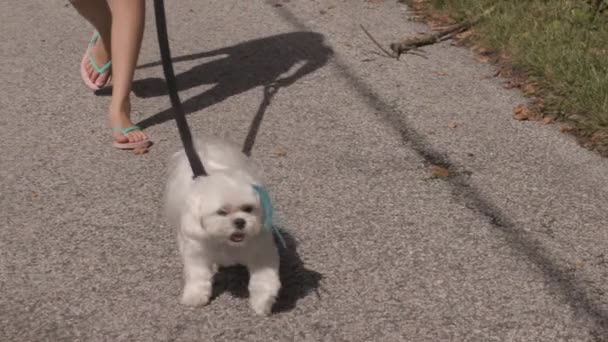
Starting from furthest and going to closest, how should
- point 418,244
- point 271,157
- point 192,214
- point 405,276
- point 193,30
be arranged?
point 193,30 < point 271,157 < point 418,244 < point 405,276 < point 192,214

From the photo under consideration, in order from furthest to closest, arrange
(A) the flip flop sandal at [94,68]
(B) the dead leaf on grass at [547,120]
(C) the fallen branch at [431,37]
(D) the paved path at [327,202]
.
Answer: (C) the fallen branch at [431,37] < (A) the flip flop sandal at [94,68] < (B) the dead leaf on grass at [547,120] < (D) the paved path at [327,202]

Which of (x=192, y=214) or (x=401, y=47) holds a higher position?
(x=192, y=214)

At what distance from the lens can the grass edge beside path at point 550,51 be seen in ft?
16.4

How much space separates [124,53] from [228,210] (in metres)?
2.09

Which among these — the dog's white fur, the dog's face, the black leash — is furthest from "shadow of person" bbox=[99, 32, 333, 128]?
the dog's face

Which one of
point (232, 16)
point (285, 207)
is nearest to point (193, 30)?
point (232, 16)

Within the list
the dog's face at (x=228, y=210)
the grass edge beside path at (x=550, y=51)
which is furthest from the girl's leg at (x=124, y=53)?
the grass edge beside path at (x=550, y=51)

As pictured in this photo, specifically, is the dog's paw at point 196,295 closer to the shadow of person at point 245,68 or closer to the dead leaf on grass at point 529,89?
the shadow of person at point 245,68

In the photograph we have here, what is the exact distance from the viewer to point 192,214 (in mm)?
3004

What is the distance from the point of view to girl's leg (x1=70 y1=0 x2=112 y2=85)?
5250 millimetres

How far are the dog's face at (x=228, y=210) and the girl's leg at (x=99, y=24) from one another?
8.54 ft

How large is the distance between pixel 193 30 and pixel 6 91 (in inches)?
64.9

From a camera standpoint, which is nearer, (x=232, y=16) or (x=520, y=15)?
(x=520, y=15)

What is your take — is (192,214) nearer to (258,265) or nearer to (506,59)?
(258,265)
